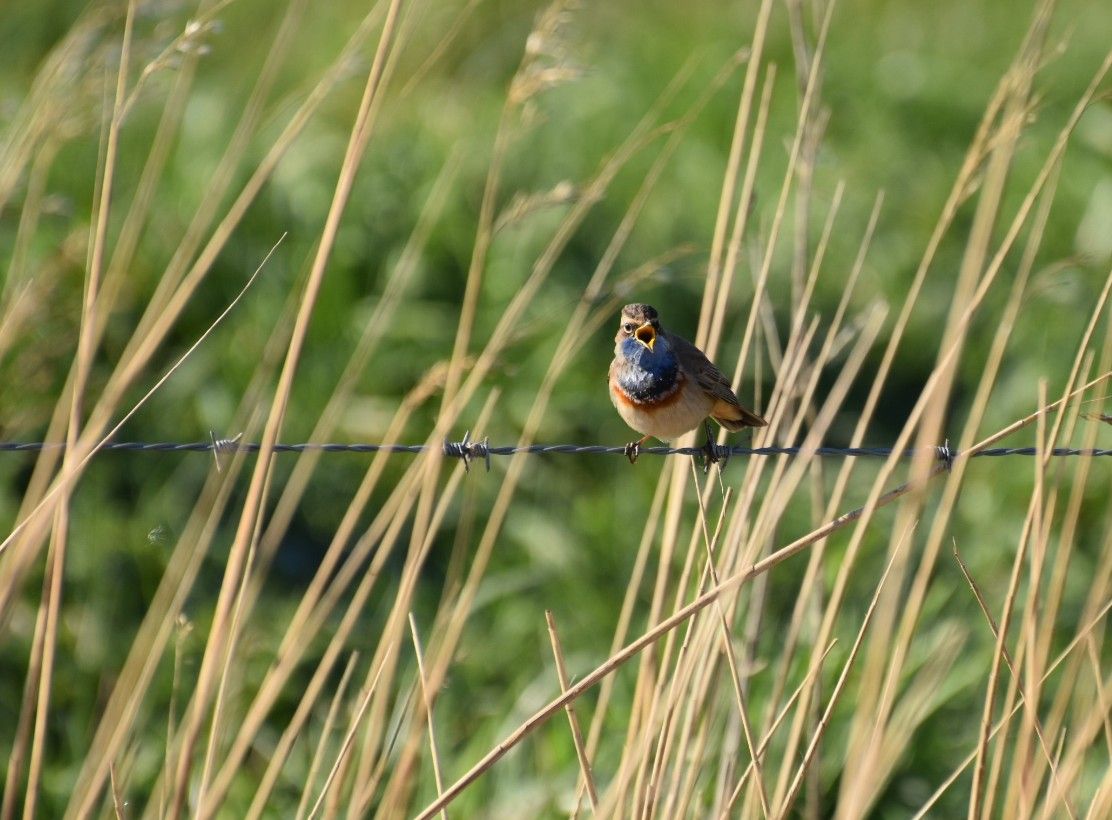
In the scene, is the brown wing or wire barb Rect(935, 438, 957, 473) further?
the brown wing

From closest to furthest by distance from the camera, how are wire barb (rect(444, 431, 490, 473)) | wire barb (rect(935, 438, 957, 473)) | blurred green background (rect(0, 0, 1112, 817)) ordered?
wire barb (rect(935, 438, 957, 473)) → wire barb (rect(444, 431, 490, 473)) → blurred green background (rect(0, 0, 1112, 817))

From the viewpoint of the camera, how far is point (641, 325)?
10.8 feet

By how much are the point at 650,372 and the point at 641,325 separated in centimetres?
12

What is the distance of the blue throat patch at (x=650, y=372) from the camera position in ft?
11.0

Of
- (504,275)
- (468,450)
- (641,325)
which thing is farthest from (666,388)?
(504,275)

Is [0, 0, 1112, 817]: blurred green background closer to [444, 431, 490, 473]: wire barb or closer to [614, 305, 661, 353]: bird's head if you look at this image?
[614, 305, 661, 353]: bird's head

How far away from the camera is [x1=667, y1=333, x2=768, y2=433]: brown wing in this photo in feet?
10.7

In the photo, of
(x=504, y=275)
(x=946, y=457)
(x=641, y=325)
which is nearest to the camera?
(x=946, y=457)

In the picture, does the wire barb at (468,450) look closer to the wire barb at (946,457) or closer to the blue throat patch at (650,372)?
the wire barb at (946,457)

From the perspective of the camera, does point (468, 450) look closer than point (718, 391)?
Yes

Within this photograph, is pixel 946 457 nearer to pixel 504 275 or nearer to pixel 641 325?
pixel 641 325

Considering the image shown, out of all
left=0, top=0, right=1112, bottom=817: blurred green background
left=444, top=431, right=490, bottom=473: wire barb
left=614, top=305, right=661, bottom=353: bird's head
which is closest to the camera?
left=444, top=431, right=490, bottom=473: wire barb

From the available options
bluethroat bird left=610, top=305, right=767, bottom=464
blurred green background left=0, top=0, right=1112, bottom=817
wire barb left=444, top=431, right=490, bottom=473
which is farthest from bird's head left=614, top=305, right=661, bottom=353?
wire barb left=444, top=431, right=490, bottom=473

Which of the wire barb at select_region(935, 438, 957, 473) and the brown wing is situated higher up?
the wire barb at select_region(935, 438, 957, 473)
